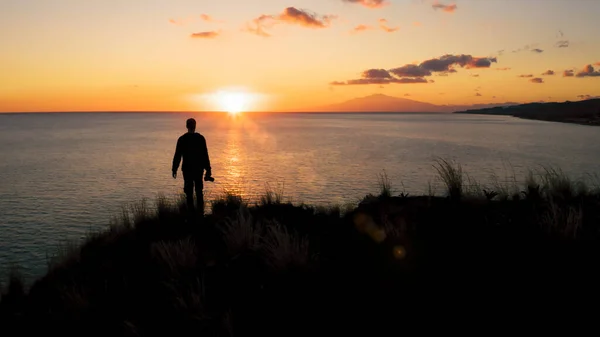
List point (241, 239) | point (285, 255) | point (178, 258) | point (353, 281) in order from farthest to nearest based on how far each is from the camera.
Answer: point (241, 239) → point (178, 258) → point (285, 255) → point (353, 281)

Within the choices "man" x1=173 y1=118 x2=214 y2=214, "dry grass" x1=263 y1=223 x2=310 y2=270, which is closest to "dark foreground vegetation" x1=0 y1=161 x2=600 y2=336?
"dry grass" x1=263 y1=223 x2=310 y2=270

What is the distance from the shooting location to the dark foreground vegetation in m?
5.70

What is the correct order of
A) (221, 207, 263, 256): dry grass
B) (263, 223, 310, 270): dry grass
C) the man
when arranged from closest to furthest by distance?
(263, 223, 310, 270): dry grass
(221, 207, 263, 256): dry grass
the man

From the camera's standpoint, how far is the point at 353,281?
Answer: 21.5ft

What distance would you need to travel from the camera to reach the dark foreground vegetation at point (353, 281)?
5.70 m

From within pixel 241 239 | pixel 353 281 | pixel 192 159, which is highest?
pixel 192 159

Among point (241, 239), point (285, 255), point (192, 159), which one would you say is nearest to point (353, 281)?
point (285, 255)

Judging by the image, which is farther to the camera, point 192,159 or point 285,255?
point 192,159

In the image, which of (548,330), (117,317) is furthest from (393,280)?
(117,317)

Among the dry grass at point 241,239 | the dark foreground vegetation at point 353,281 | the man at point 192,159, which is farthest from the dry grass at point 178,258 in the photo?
the man at point 192,159

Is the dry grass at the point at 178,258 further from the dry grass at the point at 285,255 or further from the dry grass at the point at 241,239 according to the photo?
the dry grass at the point at 285,255

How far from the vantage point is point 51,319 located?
6918mm

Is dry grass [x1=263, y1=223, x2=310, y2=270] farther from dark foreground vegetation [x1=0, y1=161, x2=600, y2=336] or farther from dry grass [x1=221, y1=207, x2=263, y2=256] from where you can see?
dry grass [x1=221, y1=207, x2=263, y2=256]

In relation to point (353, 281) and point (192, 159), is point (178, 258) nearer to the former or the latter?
point (353, 281)
